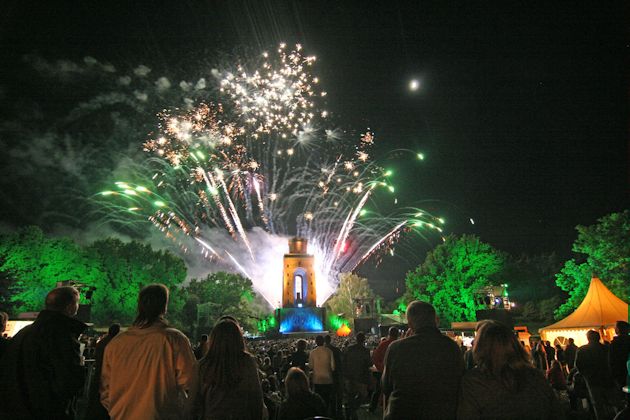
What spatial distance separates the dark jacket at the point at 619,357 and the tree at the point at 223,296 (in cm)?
6368

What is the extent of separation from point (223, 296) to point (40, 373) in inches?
2924

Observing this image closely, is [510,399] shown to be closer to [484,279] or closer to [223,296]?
[484,279]

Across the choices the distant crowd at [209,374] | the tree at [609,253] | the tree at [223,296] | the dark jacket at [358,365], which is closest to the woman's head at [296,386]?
the distant crowd at [209,374]

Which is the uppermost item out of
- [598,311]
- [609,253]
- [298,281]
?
[298,281]

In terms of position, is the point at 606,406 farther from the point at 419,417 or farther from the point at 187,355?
the point at 187,355

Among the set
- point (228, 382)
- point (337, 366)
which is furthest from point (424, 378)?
point (337, 366)

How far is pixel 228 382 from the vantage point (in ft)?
11.0

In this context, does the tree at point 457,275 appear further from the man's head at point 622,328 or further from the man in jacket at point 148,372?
the man in jacket at point 148,372

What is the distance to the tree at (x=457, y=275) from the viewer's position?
166 ft

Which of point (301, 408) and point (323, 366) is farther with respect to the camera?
point (323, 366)

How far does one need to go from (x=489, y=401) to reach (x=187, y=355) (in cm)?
239

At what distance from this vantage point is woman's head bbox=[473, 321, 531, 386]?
3.01 m

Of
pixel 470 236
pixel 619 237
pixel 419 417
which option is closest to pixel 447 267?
pixel 470 236

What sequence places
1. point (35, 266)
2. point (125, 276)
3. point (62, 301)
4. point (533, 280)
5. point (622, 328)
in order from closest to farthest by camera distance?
point (62, 301) → point (622, 328) → point (35, 266) → point (125, 276) → point (533, 280)
